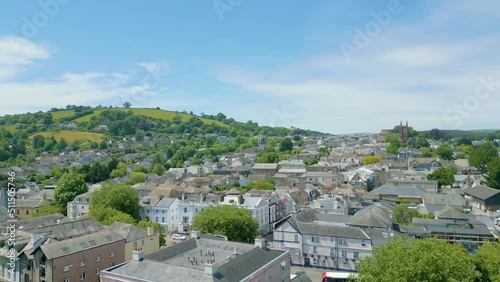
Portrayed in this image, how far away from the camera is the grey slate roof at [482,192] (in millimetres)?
61344

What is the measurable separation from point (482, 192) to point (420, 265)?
51.7m

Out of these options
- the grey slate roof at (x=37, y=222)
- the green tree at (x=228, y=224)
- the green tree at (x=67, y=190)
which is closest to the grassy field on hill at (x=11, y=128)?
the green tree at (x=67, y=190)

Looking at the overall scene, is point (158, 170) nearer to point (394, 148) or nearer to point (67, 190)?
point (67, 190)

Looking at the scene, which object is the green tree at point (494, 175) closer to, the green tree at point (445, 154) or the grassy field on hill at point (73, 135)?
the green tree at point (445, 154)

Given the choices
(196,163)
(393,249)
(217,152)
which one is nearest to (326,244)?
(393,249)

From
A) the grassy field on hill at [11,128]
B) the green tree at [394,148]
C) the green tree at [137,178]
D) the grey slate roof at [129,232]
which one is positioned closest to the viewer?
the grey slate roof at [129,232]

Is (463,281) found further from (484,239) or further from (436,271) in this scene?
(484,239)

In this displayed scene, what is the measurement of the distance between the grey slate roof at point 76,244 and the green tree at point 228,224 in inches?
344

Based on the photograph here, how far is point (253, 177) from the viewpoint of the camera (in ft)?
294

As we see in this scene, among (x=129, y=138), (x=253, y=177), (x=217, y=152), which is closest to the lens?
(x=253, y=177)

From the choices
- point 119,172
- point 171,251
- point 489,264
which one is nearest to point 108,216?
point 171,251

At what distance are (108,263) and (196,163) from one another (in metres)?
91.5

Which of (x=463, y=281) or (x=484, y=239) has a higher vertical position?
(x=463, y=281)

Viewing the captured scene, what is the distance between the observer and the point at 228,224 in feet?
124
